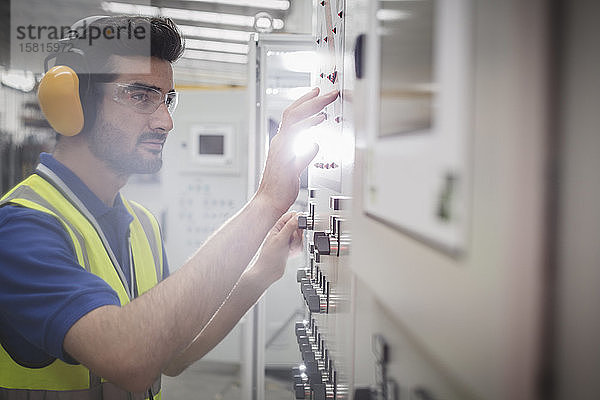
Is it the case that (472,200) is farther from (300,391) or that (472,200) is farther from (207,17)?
(207,17)

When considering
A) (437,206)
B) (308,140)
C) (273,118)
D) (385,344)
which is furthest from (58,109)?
(273,118)

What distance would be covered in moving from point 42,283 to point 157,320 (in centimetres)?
26

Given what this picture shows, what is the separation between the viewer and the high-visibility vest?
3.94 feet

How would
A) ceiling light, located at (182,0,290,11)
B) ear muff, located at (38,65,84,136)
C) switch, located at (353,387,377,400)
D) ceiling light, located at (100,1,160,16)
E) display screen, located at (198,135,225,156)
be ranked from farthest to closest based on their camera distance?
ceiling light, located at (182,0,290,11), ceiling light, located at (100,1,160,16), display screen, located at (198,135,225,156), ear muff, located at (38,65,84,136), switch, located at (353,387,377,400)

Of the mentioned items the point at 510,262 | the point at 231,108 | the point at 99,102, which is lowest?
the point at 510,262

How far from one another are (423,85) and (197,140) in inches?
111

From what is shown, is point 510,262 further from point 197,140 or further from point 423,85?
point 197,140

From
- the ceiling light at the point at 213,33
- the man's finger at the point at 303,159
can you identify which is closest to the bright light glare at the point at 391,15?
the man's finger at the point at 303,159

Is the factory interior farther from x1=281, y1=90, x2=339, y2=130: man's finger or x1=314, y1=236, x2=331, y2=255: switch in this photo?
x1=281, y1=90, x2=339, y2=130: man's finger

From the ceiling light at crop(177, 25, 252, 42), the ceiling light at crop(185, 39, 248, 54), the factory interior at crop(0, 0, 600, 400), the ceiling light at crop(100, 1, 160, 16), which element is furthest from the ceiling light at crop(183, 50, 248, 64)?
the factory interior at crop(0, 0, 600, 400)

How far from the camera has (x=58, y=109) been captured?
136 cm

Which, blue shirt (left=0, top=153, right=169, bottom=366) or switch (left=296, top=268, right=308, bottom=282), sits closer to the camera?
blue shirt (left=0, top=153, right=169, bottom=366)

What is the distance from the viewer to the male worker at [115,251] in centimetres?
93

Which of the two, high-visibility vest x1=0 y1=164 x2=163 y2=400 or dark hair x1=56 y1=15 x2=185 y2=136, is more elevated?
dark hair x1=56 y1=15 x2=185 y2=136
